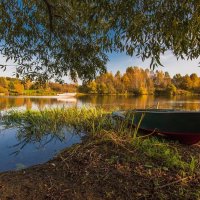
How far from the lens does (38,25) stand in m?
6.21

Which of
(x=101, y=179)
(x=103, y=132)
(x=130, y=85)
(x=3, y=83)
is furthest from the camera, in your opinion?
(x=130, y=85)

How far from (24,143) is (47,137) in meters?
0.74

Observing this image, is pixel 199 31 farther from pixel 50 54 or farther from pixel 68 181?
pixel 50 54

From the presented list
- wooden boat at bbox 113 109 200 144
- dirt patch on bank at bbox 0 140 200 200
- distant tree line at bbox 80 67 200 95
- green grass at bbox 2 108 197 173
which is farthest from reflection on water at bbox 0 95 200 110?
distant tree line at bbox 80 67 200 95

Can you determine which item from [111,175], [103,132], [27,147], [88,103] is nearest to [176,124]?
[103,132]

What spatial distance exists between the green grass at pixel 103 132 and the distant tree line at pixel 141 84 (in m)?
52.2

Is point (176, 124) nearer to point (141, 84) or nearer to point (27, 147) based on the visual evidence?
point (27, 147)

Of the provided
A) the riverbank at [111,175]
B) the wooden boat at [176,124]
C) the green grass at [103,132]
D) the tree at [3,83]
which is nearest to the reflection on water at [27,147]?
the green grass at [103,132]

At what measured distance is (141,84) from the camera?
7062 cm

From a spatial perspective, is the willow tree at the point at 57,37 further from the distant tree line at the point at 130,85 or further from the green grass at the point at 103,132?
the distant tree line at the point at 130,85

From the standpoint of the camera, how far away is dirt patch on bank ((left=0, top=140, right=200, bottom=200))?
10.9ft

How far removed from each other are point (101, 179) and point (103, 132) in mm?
2164

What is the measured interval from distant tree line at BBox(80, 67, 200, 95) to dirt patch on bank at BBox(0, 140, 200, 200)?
57.5 meters

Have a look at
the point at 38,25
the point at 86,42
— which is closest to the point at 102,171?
the point at 86,42
